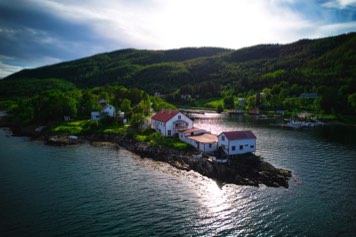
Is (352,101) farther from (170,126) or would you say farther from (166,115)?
(170,126)

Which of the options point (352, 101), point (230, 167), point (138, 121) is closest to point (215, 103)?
point (352, 101)

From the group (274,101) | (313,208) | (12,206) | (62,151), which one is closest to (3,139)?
(62,151)

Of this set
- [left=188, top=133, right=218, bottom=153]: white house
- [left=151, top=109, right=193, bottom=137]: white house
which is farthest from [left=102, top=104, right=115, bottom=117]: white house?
[left=188, top=133, right=218, bottom=153]: white house

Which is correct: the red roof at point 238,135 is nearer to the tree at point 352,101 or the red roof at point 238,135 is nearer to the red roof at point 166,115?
the red roof at point 166,115

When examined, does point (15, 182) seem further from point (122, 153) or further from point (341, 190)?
point (341, 190)

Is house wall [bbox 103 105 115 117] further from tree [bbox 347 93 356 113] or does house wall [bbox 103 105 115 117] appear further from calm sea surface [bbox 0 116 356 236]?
tree [bbox 347 93 356 113]

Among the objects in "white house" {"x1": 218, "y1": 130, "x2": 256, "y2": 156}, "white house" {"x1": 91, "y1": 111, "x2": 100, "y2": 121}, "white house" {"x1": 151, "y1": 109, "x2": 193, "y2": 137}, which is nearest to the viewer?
"white house" {"x1": 218, "y1": 130, "x2": 256, "y2": 156}
